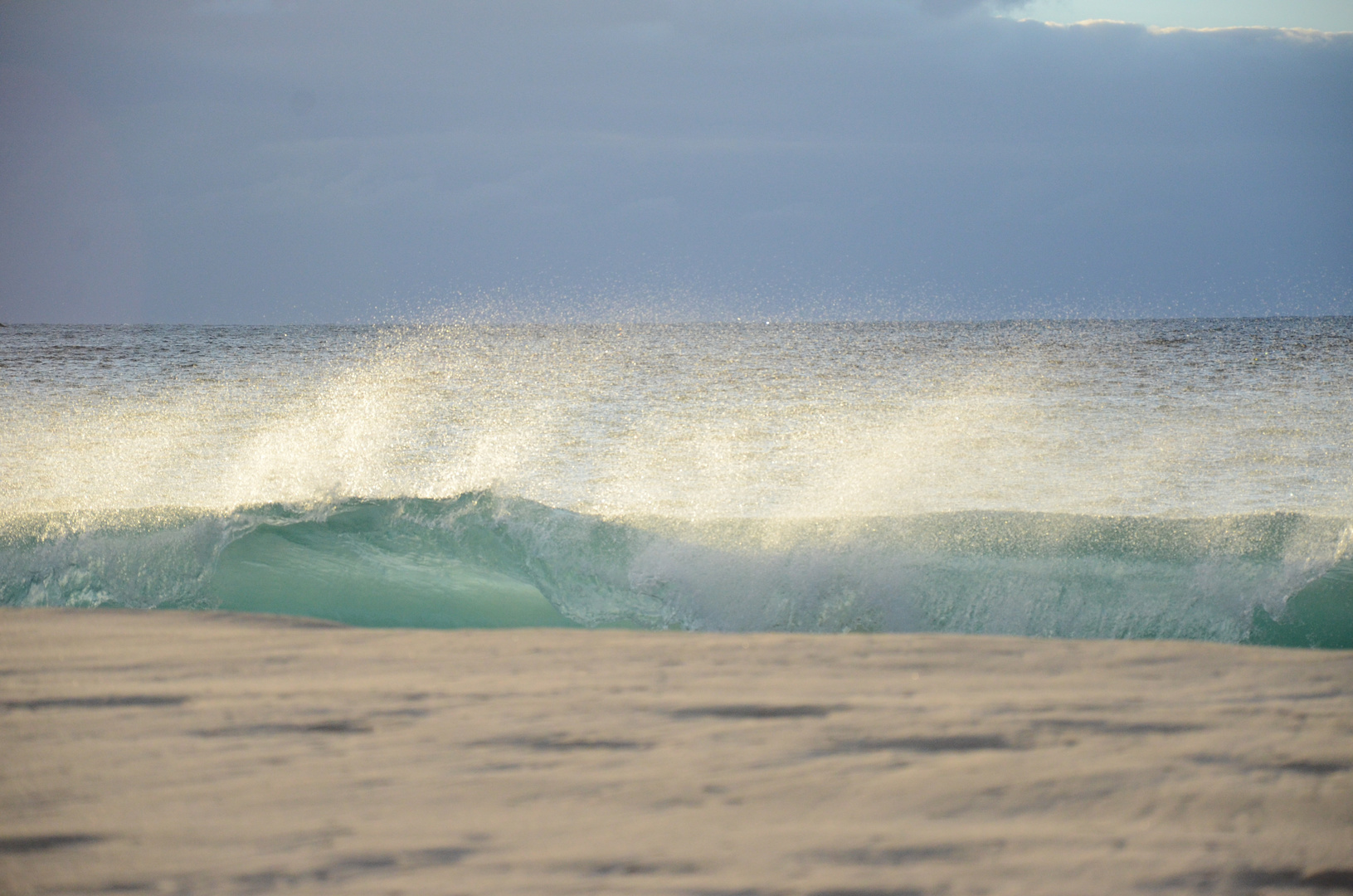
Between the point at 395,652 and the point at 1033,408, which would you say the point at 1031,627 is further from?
the point at 1033,408

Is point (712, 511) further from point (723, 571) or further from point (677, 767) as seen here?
point (677, 767)

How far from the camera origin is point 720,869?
75.8 inches

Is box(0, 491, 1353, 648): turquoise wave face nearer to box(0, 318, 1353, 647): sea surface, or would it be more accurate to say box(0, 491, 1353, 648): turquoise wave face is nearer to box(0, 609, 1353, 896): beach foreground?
box(0, 318, 1353, 647): sea surface

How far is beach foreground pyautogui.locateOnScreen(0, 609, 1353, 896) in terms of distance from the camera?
1.95 meters

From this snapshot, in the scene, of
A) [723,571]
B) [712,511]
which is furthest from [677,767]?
[712,511]

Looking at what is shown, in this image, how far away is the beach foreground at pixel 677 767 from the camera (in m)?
1.95

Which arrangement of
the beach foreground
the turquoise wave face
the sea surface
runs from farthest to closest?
the sea surface < the turquoise wave face < the beach foreground

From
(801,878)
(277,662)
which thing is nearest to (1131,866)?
(801,878)

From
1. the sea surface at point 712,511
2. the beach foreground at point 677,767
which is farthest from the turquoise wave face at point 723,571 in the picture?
the beach foreground at point 677,767

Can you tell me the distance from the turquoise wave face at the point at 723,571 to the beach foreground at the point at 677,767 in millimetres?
1332

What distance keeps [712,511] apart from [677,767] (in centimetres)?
457

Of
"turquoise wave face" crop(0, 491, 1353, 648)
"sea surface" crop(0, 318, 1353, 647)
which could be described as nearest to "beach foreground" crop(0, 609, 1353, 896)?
"turquoise wave face" crop(0, 491, 1353, 648)

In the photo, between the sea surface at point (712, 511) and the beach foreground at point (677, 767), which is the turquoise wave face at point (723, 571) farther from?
the beach foreground at point (677, 767)

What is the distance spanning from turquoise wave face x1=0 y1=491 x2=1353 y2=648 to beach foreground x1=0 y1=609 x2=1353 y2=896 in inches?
52.5
